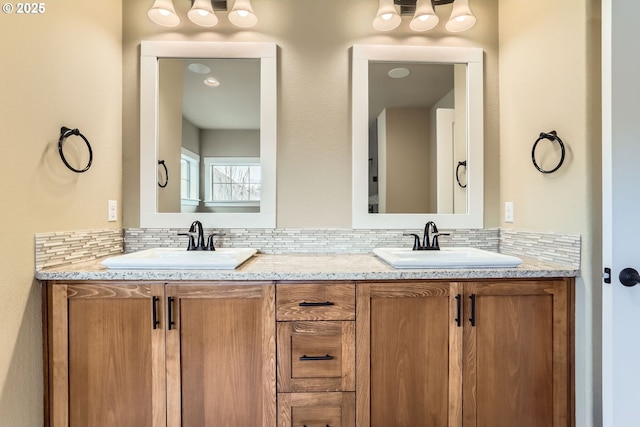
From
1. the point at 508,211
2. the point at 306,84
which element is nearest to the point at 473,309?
the point at 508,211

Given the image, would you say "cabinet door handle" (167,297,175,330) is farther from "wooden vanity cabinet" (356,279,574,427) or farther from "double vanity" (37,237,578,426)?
"wooden vanity cabinet" (356,279,574,427)

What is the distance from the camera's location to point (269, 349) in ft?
4.03

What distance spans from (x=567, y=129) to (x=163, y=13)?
2.16 metres

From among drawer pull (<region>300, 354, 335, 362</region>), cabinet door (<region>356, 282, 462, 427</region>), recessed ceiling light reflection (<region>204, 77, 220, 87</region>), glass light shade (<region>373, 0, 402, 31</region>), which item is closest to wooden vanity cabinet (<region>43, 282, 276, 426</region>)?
drawer pull (<region>300, 354, 335, 362</region>)

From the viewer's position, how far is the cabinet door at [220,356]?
123 centimetres

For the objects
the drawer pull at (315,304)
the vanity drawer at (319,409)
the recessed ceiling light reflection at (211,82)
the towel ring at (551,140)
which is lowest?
the vanity drawer at (319,409)

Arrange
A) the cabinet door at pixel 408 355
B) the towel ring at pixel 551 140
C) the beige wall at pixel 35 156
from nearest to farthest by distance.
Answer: the beige wall at pixel 35 156 → the cabinet door at pixel 408 355 → the towel ring at pixel 551 140

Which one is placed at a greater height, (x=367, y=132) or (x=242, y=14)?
(x=242, y=14)

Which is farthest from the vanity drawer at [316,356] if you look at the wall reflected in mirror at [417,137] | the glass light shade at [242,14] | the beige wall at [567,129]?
the glass light shade at [242,14]

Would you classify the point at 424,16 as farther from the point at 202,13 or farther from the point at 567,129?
the point at 202,13

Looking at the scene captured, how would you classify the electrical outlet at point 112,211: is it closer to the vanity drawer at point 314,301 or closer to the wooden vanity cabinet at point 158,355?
the wooden vanity cabinet at point 158,355

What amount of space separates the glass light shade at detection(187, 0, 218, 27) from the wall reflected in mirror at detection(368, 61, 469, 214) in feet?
3.11

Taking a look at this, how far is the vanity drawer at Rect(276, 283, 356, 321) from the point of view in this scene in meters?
1.24

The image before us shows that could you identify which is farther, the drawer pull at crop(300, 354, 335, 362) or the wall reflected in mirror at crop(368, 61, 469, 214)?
the wall reflected in mirror at crop(368, 61, 469, 214)
